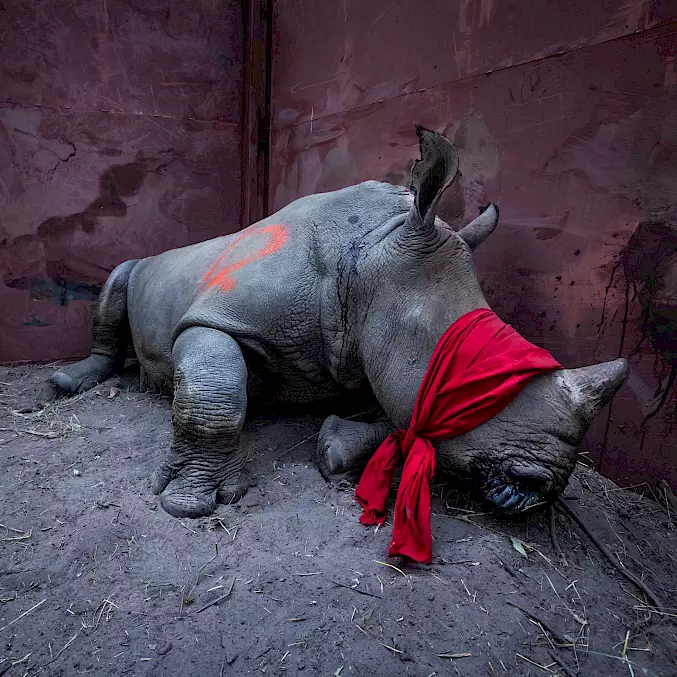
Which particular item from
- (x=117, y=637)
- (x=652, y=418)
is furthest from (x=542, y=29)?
(x=117, y=637)

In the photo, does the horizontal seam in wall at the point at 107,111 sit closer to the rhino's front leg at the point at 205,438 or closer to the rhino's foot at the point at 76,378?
the rhino's foot at the point at 76,378

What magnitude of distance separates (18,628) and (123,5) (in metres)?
5.03

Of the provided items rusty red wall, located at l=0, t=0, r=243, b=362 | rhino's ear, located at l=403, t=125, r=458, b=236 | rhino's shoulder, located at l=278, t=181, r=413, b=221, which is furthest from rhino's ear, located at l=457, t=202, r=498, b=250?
rusty red wall, located at l=0, t=0, r=243, b=362

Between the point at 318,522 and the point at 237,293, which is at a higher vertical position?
the point at 237,293

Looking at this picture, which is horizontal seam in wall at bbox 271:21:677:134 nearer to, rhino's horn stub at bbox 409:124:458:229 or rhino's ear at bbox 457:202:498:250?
rhino's ear at bbox 457:202:498:250

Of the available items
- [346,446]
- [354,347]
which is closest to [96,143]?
[354,347]

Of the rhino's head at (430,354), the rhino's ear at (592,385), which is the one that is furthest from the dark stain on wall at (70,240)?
the rhino's ear at (592,385)

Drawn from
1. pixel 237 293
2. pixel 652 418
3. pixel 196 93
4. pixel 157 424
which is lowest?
pixel 157 424

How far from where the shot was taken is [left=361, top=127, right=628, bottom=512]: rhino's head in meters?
2.21

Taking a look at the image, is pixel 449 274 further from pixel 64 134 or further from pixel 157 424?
pixel 64 134

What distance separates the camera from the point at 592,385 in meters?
2.23

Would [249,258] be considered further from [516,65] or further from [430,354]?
[516,65]

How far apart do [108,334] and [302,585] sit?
343 cm

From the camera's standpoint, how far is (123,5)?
492cm
